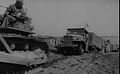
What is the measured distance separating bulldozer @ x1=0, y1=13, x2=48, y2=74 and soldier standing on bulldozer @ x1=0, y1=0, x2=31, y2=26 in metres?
0.17

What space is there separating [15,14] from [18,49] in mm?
1349

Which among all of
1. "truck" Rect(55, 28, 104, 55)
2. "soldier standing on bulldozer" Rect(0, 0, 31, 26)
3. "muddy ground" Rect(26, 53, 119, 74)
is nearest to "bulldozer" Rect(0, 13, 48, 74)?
"soldier standing on bulldozer" Rect(0, 0, 31, 26)

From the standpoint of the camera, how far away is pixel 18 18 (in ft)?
24.8

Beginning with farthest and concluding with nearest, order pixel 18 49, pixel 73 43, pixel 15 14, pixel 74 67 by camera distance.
Answer: pixel 73 43
pixel 74 67
pixel 18 49
pixel 15 14

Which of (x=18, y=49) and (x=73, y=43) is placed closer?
(x=18, y=49)

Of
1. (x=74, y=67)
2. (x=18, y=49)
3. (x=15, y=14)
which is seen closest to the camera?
(x=15, y=14)

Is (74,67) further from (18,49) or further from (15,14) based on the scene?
(15,14)

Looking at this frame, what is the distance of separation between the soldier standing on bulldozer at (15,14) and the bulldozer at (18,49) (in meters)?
0.17

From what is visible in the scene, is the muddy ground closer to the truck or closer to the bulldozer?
the bulldozer

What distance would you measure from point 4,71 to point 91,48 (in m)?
14.2

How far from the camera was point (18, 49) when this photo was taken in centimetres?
775

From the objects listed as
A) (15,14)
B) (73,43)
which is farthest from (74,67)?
(73,43)

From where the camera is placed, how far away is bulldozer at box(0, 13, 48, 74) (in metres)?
5.91

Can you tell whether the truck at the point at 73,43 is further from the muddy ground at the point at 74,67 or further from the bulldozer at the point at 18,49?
the bulldozer at the point at 18,49
